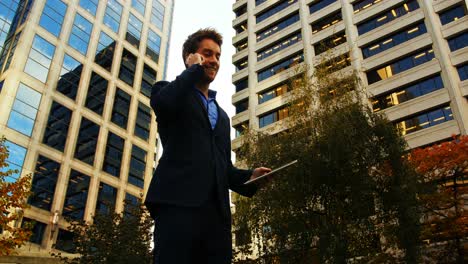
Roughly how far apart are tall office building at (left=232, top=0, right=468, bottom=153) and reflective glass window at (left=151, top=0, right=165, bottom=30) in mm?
11861

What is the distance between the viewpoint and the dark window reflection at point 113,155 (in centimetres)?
4394

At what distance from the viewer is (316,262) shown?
1659 centimetres

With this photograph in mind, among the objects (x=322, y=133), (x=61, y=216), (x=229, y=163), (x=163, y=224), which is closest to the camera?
(x=163, y=224)

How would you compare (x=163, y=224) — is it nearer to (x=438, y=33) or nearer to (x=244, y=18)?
(x=438, y=33)

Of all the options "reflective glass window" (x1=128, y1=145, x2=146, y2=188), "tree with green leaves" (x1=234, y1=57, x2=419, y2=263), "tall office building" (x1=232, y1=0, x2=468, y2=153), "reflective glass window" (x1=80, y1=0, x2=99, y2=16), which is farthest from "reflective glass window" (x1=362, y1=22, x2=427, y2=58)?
"reflective glass window" (x1=80, y1=0, x2=99, y2=16)

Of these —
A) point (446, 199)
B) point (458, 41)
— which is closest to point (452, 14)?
point (458, 41)

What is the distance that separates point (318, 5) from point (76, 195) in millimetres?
34584

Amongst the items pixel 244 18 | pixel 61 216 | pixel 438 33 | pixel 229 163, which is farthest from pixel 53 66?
pixel 229 163

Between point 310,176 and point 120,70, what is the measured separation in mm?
38755

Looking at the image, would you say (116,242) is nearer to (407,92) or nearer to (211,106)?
(211,106)

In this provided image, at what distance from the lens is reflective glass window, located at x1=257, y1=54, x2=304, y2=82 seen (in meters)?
45.3

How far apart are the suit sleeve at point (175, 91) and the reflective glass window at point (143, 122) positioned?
47.7 metres

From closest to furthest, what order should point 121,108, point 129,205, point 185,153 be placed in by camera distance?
1. point 185,153
2. point 129,205
3. point 121,108

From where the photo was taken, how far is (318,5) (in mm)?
47500
